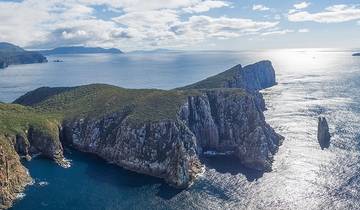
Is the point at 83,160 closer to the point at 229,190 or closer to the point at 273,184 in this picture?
the point at 229,190

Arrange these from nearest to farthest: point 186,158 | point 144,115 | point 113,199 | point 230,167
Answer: point 113,199 → point 186,158 → point 230,167 → point 144,115

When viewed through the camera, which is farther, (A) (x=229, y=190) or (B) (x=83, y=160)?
(B) (x=83, y=160)

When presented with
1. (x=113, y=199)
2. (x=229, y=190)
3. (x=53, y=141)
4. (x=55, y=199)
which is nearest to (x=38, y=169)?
(x=53, y=141)

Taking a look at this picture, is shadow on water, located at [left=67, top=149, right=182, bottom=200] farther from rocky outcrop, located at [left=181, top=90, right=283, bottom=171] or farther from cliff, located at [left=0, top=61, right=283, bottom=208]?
rocky outcrop, located at [left=181, top=90, right=283, bottom=171]

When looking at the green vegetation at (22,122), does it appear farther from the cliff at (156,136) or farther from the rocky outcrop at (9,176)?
the rocky outcrop at (9,176)

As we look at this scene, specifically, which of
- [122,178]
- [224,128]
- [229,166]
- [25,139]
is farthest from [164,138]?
[25,139]

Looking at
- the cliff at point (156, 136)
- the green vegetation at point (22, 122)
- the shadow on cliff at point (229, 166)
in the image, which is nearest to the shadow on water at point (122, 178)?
the cliff at point (156, 136)
